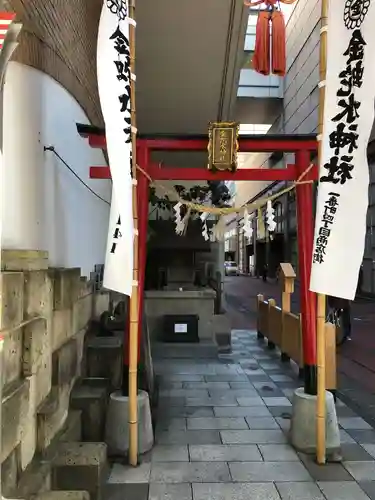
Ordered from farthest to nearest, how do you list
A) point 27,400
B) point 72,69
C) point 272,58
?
point 272,58, point 72,69, point 27,400

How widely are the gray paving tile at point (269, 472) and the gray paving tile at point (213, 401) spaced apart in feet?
7.28

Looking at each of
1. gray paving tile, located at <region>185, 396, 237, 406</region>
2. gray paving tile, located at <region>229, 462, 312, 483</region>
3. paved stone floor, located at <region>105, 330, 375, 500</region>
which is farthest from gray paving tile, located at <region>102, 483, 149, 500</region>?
gray paving tile, located at <region>185, 396, 237, 406</region>

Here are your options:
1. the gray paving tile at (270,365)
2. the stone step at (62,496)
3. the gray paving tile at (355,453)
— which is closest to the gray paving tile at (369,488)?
the gray paving tile at (355,453)

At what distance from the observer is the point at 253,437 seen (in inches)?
236

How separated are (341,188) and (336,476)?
321 cm

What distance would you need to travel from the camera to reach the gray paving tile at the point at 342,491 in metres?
4.44

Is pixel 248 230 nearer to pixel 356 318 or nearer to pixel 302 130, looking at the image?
pixel 356 318

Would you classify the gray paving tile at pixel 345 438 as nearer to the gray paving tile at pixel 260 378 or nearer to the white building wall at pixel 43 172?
the gray paving tile at pixel 260 378

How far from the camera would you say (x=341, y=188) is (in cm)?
496

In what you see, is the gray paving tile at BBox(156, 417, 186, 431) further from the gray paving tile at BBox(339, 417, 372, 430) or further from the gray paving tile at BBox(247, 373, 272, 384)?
the gray paving tile at BBox(247, 373, 272, 384)

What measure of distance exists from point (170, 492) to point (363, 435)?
120 inches

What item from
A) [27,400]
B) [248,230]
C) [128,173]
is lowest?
[27,400]

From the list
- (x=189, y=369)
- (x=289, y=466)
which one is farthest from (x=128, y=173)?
(x=189, y=369)

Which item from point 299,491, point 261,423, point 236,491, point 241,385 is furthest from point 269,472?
point 241,385
